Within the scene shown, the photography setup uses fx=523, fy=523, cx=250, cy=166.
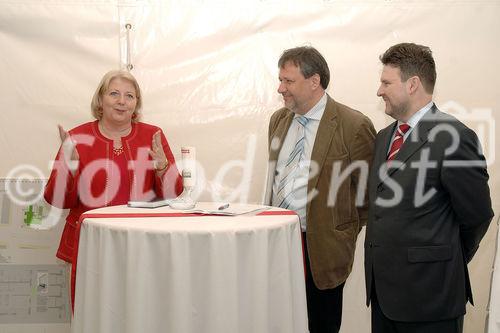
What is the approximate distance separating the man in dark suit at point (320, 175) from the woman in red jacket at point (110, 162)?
568 mm

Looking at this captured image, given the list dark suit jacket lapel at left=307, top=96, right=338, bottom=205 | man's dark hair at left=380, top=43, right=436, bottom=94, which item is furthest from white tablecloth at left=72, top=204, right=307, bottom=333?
man's dark hair at left=380, top=43, right=436, bottom=94

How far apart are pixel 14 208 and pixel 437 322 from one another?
2.26 m

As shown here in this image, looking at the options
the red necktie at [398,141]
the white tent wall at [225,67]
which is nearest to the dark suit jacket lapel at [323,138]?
the red necktie at [398,141]

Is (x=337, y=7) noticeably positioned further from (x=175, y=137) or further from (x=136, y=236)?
(x=136, y=236)

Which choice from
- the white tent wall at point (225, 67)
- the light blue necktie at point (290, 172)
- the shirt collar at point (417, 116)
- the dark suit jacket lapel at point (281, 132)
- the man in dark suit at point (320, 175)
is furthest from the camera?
the white tent wall at point (225, 67)

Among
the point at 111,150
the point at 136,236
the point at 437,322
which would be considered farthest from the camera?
the point at 111,150

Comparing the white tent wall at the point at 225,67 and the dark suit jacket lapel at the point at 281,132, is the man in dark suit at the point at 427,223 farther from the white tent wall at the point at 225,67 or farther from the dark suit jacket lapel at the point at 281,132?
the white tent wall at the point at 225,67

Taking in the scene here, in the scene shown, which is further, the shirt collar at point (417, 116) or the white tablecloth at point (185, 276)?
the shirt collar at point (417, 116)

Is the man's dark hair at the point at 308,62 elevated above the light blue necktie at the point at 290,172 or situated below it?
above

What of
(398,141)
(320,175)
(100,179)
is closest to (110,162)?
(100,179)

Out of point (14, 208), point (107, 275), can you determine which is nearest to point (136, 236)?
point (107, 275)

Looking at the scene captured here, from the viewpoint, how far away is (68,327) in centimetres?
293

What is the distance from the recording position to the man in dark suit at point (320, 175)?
225 centimetres

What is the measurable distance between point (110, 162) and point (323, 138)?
101 cm
